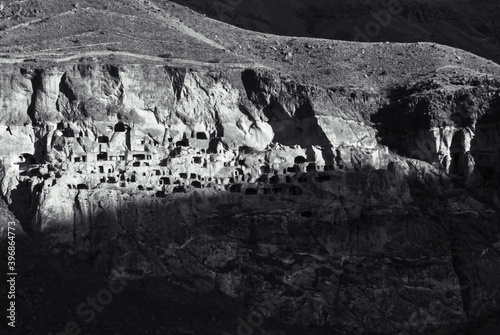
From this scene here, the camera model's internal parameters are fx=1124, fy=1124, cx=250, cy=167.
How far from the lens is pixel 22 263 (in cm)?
6562

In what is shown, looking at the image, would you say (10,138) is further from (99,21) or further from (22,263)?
(99,21)

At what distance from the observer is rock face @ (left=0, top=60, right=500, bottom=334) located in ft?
228

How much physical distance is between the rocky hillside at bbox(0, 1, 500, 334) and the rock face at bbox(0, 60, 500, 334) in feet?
0.36

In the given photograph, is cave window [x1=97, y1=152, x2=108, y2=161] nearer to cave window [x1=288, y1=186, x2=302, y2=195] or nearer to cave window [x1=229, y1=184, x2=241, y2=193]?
cave window [x1=229, y1=184, x2=241, y2=193]

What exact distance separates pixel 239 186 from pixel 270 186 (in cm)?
210

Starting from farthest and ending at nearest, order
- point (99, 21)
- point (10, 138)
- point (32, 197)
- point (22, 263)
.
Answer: point (99, 21) → point (10, 138) → point (32, 197) → point (22, 263)

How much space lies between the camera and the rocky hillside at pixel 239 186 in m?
67.9

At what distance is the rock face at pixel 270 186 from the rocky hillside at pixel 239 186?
0.11m

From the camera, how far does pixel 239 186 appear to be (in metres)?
75.2

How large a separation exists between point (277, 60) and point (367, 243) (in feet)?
80.5

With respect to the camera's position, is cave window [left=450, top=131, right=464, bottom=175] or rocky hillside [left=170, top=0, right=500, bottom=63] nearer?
cave window [left=450, top=131, right=464, bottom=175]

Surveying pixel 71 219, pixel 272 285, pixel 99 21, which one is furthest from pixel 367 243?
pixel 99 21

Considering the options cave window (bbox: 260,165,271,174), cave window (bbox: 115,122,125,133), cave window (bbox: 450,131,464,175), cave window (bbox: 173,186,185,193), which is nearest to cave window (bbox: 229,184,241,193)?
cave window (bbox: 260,165,271,174)

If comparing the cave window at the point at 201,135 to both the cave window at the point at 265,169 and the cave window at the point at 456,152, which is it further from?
the cave window at the point at 456,152
